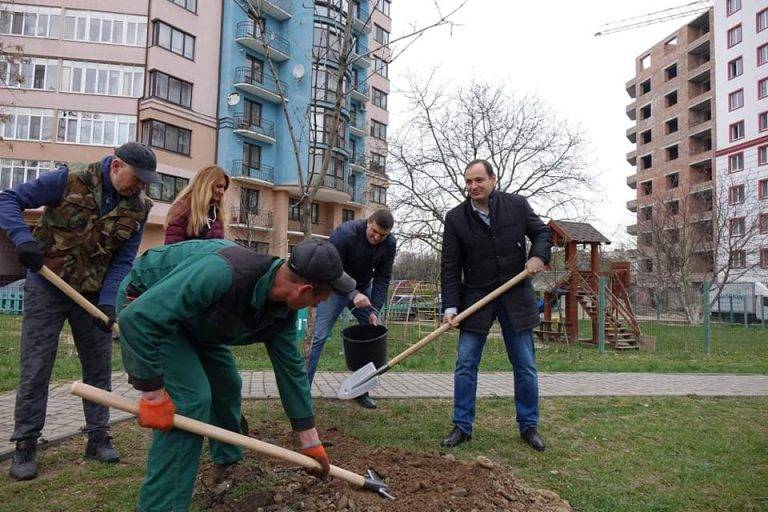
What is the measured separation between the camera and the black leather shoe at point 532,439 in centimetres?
416

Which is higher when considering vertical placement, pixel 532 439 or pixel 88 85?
pixel 88 85

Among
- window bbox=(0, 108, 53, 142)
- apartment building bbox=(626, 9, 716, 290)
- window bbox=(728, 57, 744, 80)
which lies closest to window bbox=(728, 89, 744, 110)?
window bbox=(728, 57, 744, 80)

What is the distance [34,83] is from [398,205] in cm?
1888

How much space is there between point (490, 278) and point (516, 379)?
815mm

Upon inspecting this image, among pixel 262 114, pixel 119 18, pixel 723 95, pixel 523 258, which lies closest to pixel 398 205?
pixel 262 114

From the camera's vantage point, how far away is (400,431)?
4609mm

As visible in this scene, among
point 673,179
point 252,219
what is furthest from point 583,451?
point 673,179

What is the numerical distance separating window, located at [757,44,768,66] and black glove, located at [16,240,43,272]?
5037 centimetres

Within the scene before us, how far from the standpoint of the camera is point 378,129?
42.1 meters

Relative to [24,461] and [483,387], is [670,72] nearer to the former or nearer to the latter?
[483,387]

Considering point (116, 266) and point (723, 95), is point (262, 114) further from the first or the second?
point (723, 95)

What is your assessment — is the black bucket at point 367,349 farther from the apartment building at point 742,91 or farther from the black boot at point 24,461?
the apartment building at point 742,91

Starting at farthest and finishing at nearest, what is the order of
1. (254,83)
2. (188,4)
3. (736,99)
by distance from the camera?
(736,99), (254,83), (188,4)

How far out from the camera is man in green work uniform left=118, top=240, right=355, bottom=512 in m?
2.28
